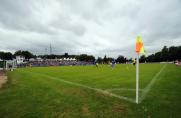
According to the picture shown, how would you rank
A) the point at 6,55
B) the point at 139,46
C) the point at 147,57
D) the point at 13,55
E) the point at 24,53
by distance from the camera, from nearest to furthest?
the point at 139,46
the point at 147,57
the point at 6,55
the point at 13,55
the point at 24,53

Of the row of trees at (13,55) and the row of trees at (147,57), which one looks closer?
the row of trees at (147,57)

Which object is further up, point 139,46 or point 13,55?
point 13,55

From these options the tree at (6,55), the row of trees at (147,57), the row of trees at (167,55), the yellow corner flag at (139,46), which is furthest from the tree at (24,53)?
the yellow corner flag at (139,46)

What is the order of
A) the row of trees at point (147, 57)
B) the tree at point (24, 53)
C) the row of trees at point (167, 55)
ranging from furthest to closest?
the tree at point (24, 53)
the row of trees at point (147, 57)
the row of trees at point (167, 55)

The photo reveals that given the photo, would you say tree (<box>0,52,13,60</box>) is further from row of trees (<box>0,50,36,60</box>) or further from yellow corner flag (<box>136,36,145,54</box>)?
yellow corner flag (<box>136,36,145,54</box>)

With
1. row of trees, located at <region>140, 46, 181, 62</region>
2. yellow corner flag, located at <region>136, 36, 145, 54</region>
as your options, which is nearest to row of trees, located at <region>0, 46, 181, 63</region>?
row of trees, located at <region>140, 46, 181, 62</region>

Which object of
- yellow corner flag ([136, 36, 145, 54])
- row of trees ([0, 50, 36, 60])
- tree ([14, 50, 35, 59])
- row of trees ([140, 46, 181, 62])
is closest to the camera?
yellow corner flag ([136, 36, 145, 54])

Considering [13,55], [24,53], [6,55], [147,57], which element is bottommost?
[147,57]

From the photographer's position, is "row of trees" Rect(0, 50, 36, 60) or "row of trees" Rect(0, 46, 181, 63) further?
"row of trees" Rect(0, 50, 36, 60)

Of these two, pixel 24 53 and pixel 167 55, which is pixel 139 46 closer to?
pixel 167 55

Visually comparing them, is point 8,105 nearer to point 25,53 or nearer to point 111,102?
point 111,102

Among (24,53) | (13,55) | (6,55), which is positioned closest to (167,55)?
(24,53)

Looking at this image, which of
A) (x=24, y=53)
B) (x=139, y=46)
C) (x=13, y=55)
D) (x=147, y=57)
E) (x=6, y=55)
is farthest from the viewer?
(x=24, y=53)

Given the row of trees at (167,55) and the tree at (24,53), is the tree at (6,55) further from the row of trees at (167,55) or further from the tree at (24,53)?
the row of trees at (167,55)
